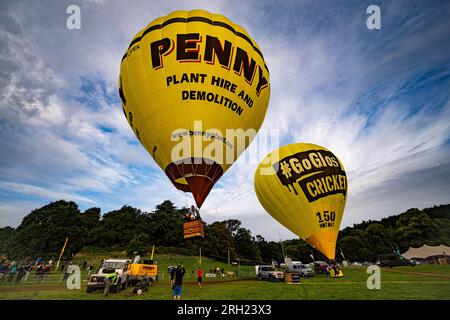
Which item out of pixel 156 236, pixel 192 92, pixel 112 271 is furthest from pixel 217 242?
pixel 192 92

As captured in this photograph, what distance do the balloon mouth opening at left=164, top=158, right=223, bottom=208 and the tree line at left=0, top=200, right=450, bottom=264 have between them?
162ft

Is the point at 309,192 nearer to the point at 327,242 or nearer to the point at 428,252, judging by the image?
the point at 327,242

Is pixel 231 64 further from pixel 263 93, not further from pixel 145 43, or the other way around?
pixel 145 43

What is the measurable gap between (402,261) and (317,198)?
31915 millimetres

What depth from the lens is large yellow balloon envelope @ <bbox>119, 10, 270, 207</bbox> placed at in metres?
10.1

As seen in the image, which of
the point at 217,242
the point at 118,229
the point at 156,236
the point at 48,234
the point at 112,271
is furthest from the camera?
the point at 118,229

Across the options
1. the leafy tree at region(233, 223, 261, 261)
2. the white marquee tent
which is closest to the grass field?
the white marquee tent

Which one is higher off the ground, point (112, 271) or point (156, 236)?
point (156, 236)

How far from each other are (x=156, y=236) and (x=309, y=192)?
2645 inches

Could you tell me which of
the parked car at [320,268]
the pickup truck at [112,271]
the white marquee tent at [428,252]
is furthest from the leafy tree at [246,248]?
the pickup truck at [112,271]

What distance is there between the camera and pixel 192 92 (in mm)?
10148

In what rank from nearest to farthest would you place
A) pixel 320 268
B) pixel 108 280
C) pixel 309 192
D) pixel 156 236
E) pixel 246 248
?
pixel 108 280, pixel 309 192, pixel 320 268, pixel 156 236, pixel 246 248

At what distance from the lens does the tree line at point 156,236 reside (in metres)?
58.1
